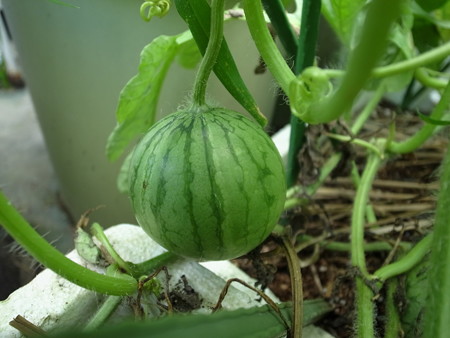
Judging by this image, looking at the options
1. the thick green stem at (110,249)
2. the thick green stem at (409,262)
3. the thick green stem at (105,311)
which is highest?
Result: the thick green stem at (110,249)

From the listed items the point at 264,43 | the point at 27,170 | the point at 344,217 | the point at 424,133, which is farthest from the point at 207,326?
the point at 27,170

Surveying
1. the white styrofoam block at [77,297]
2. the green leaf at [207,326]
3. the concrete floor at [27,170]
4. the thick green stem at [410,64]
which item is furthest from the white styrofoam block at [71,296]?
the concrete floor at [27,170]

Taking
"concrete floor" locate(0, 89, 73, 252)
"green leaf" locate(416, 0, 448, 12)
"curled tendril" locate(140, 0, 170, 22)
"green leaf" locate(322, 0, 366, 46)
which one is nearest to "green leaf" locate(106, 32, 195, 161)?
"curled tendril" locate(140, 0, 170, 22)

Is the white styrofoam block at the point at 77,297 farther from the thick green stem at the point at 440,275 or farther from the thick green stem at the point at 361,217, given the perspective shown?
the thick green stem at the point at 440,275

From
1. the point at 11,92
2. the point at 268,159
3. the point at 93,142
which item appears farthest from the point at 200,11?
the point at 11,92

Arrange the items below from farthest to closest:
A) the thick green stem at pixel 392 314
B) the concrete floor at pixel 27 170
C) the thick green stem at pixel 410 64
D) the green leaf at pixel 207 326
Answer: the concrete floor at pixel 27 170, the thick green stem at pixel 392 314, the thick green stem at pixel 410 64, the green leaf at pixel 207 326
